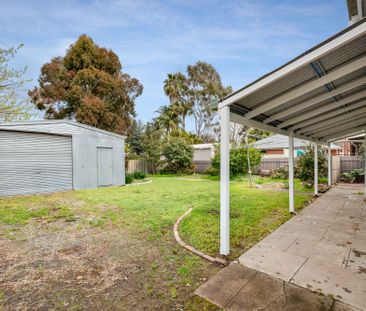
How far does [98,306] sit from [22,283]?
3.92 feet

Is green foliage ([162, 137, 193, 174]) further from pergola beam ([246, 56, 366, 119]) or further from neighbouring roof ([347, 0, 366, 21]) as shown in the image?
pergola beam ([246, 56, 366, 119])

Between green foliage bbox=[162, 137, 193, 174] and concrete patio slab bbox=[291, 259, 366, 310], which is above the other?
green foliage bbox=[162, 137, 193, 174]

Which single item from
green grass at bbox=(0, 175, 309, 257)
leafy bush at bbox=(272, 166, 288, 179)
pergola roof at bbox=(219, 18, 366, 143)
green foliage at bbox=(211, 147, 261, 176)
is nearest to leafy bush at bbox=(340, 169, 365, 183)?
leafy bush at bbox=(272, 166, 288, 179)

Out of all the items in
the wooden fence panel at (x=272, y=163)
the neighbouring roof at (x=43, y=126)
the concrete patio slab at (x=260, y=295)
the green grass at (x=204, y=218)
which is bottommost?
the green grass at (x=204, y=218)

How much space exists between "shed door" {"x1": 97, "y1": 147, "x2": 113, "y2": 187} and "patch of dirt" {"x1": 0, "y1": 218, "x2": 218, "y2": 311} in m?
7.51

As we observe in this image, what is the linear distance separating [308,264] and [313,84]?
2.43 meters

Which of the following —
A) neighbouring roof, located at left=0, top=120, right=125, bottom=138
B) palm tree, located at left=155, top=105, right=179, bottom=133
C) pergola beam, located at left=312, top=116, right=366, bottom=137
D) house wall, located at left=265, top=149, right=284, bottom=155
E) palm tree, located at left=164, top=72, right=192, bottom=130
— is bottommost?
house wall, located at left=265, top=149, right=284, bottom=155

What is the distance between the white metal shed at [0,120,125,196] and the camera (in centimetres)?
884

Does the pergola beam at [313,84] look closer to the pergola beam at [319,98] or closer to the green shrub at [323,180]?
the pergola beam at [319,98]

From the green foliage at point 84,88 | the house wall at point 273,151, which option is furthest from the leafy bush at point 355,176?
the green foliage at point 84,88

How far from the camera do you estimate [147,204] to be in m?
6.94

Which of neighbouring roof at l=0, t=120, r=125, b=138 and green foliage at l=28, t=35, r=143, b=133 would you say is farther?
green foliage at l=28, t=35, r=143, b=133

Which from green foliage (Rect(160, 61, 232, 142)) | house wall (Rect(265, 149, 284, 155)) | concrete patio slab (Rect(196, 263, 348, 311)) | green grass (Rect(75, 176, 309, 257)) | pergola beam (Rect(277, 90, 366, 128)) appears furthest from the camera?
green foliage (Rect(160, 61, 232, 142))

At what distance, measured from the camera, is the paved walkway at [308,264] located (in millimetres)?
2234
